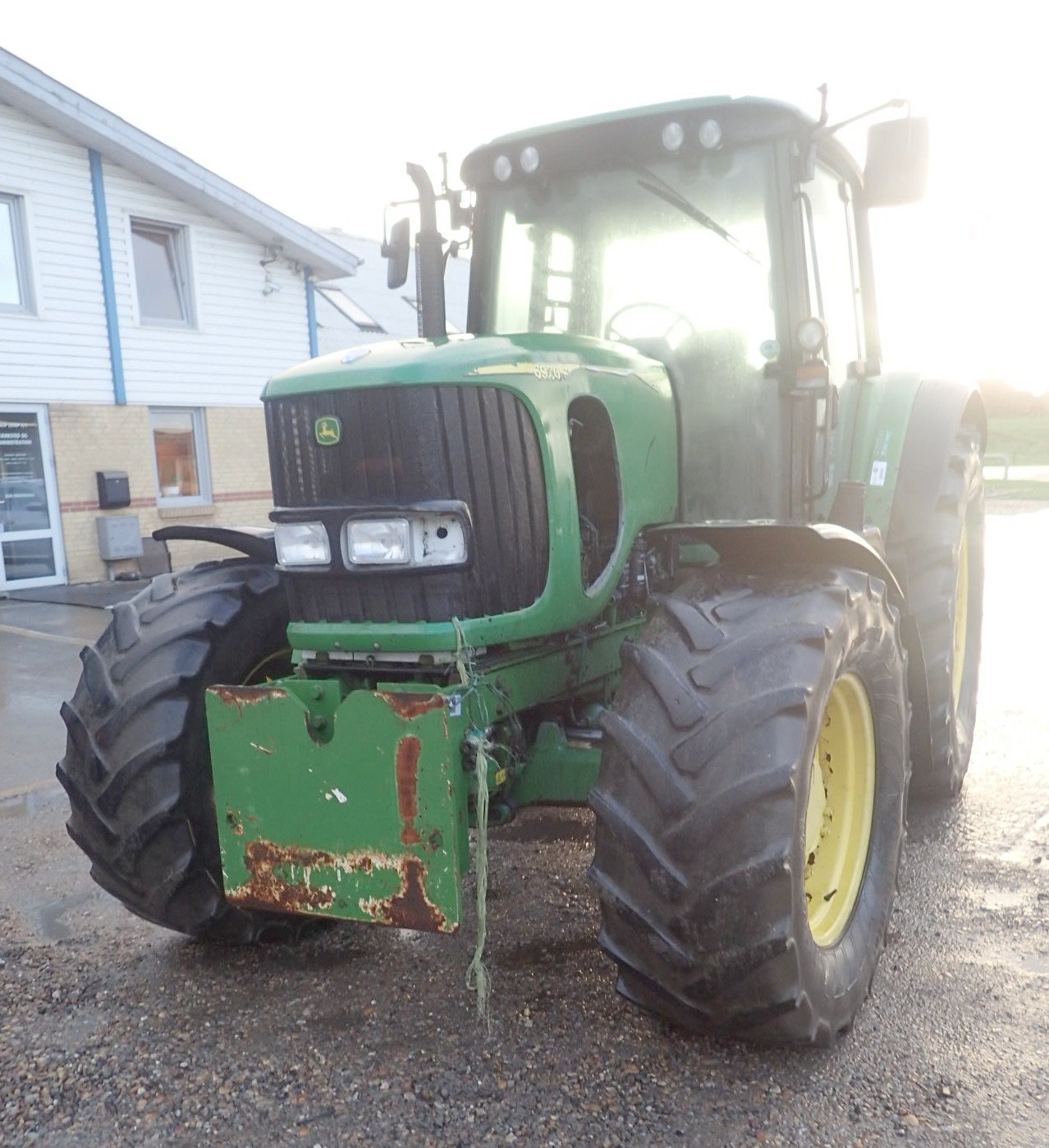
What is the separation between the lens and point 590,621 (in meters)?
3.11

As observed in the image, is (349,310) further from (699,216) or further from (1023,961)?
(1023,961)

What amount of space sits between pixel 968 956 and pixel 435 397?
2197 mm

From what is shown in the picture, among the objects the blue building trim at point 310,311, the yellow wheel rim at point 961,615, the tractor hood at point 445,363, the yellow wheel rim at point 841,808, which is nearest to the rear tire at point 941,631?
the yellow wheel rim at point 961,615

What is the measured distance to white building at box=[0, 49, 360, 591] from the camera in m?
12.0

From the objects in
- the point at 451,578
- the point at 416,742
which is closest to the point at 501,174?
the point at 451,578

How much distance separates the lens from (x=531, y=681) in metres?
2.99

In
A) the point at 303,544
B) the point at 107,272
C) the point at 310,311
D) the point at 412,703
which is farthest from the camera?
the point at 310,311

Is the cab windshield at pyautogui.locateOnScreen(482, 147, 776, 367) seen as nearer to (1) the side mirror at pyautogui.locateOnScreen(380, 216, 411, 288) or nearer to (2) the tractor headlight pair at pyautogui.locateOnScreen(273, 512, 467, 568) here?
(1) the side mirror at pyautogui.locateOnScreen(380, 216, 411, 288)

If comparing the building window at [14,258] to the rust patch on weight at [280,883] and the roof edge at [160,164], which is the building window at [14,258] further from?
the rust patch on weight at [280,883]

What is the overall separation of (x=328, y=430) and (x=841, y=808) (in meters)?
Result: 1.78

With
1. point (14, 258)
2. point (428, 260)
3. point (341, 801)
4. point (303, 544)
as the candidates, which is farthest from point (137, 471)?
point (341, 801)

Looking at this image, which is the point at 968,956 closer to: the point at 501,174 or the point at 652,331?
the point at 652,331

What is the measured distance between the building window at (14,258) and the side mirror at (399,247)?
9660mm

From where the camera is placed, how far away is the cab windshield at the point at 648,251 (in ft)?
11.2
